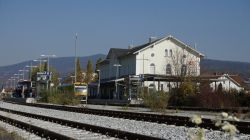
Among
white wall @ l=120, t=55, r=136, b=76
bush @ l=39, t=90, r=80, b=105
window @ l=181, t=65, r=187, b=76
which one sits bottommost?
bush @ l=39, t=90, r=80, b=105

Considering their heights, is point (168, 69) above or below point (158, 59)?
Result: below

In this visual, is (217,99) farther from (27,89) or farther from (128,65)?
(27,89)

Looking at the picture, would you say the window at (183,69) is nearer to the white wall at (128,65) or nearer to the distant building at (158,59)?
the distant building at (158,59)

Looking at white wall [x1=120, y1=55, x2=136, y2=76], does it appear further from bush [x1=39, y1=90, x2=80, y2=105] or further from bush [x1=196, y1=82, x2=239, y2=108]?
bush [x1=196, y1=82, x2=239, y2=108]

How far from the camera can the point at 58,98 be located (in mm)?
57875

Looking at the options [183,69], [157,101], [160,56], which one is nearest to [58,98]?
[183,69]

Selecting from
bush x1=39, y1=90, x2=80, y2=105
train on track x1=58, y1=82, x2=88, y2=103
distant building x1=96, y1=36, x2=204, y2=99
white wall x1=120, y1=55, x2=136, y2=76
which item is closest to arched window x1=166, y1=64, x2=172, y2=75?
distant building x1=96, y1=36, x2=204, y2=99

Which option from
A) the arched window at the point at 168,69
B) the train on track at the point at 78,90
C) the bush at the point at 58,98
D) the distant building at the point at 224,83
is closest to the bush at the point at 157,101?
the bush at the point at 58,98

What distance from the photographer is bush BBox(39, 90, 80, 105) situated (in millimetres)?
54562

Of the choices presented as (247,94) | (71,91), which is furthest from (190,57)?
(247,94)

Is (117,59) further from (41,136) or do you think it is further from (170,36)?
(41,136)

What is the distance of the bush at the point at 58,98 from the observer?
54562 millimetres

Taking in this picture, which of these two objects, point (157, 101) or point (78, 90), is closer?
point (157, 101)

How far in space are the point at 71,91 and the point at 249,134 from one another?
43.7 m
